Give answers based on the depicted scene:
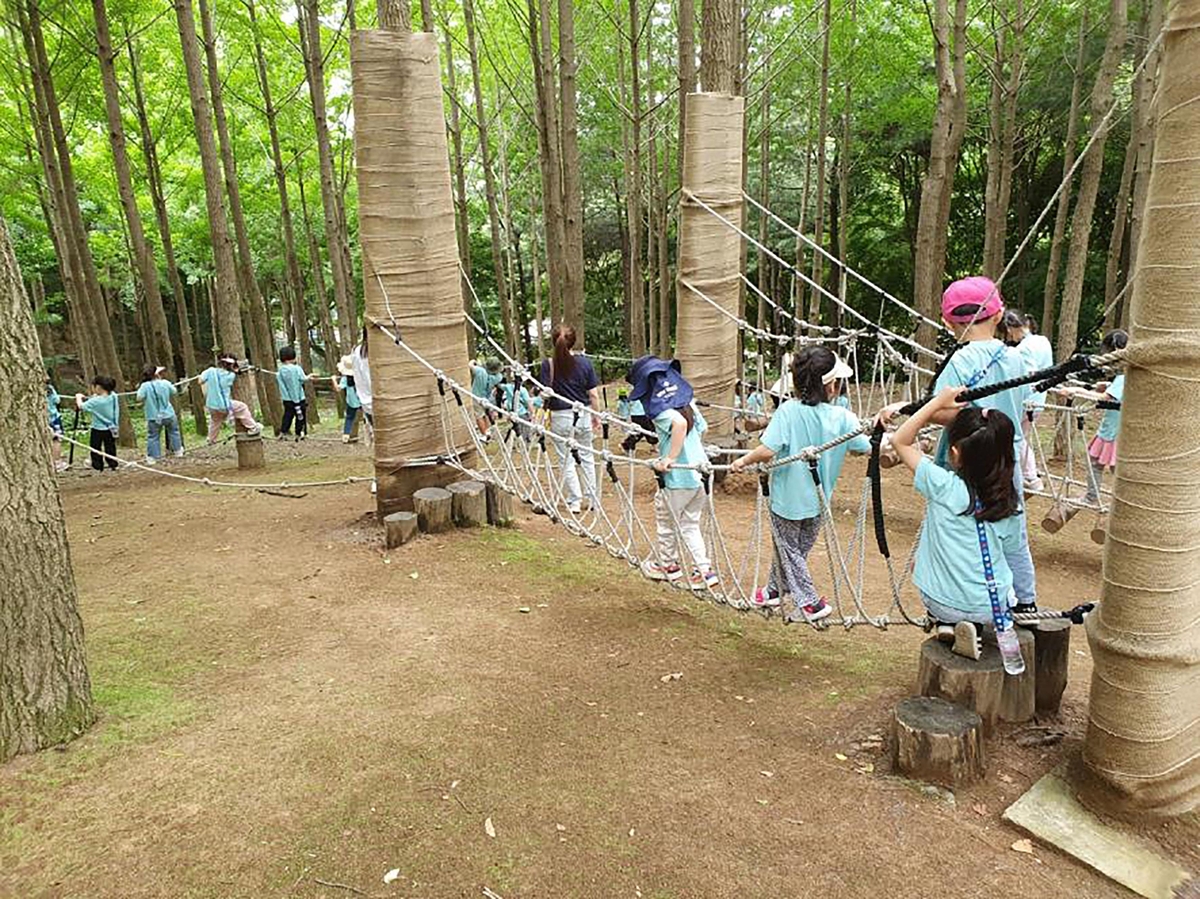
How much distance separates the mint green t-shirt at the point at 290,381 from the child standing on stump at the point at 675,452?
19.3 feet

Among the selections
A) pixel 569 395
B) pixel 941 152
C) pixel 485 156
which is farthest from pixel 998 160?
pixel 569 395

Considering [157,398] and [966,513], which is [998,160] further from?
[157,398]

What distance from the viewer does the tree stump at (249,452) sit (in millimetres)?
6625

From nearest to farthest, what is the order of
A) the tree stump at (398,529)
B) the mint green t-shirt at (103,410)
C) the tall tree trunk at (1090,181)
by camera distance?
the tree stump at (398,529)
the tall tree trunk at (1090,181)
the mint green t-shirt at (103,410)

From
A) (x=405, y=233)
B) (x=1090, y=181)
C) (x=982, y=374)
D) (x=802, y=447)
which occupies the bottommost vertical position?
(x=802, y=447)

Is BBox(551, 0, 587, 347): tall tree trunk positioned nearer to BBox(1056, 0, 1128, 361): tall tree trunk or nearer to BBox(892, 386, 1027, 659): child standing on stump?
BBox(1056, 0, 1128, 361): tall tree trunk

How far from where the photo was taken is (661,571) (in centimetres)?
302

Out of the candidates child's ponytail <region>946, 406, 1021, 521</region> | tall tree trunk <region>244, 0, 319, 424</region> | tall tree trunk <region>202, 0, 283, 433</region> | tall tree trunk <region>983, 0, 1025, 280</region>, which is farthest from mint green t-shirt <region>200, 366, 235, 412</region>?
tall tree trunk <region>983, 0, 1025, 280</region>

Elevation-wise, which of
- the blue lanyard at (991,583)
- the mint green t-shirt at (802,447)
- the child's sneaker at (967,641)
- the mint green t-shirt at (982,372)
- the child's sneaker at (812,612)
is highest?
the mint green t-shirt at (982,372)

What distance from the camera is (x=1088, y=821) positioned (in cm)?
180

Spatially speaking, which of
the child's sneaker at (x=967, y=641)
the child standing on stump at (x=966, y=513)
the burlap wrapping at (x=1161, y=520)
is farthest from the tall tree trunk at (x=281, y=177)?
the burlap wrapping at (x=1161, y=520)

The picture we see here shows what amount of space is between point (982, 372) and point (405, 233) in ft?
10.00

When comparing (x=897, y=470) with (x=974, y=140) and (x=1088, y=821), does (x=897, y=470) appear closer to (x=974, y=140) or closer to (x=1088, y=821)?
(x=1088, y=821)

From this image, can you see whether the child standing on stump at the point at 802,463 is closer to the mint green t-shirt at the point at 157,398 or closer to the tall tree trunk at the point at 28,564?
the tall tree trunk at the point at 28,564
